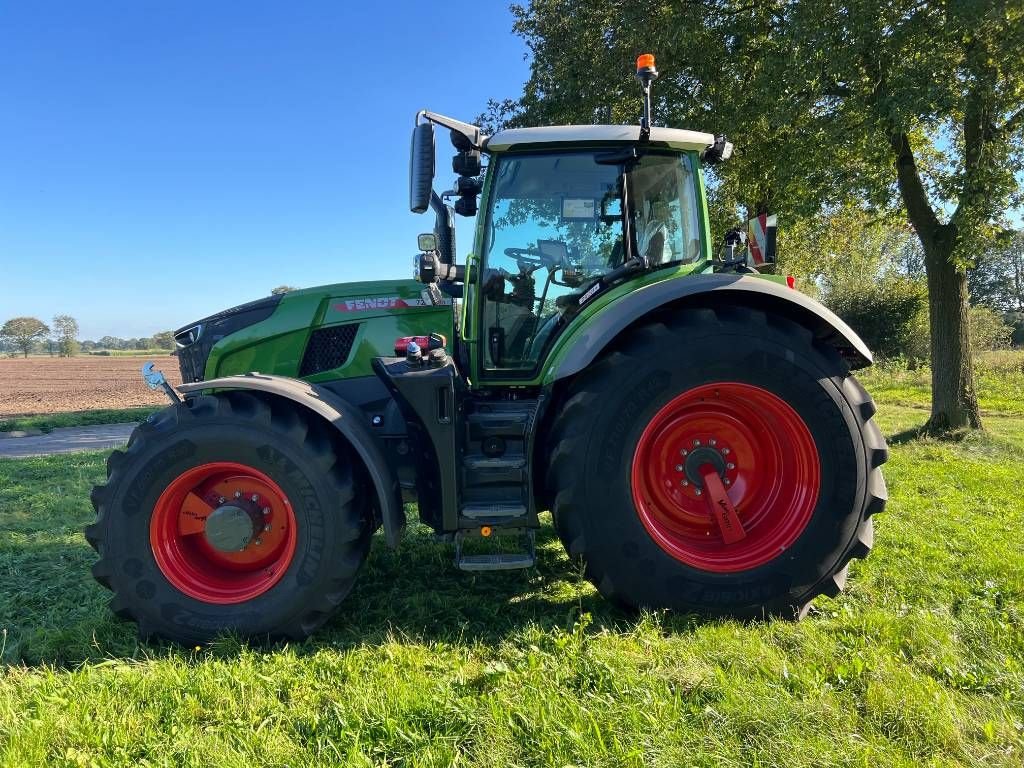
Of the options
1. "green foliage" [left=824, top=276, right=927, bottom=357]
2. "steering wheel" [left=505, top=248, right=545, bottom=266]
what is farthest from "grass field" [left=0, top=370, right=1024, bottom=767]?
"green foliage" [left=824, top=276, right=927, bottom=357]

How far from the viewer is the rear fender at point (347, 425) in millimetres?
2631

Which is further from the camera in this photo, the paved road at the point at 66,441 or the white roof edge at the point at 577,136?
the paved road at the point at 66,441

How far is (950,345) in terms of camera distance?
8047 millimetres

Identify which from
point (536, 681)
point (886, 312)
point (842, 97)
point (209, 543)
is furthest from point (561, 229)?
point (886, 312)

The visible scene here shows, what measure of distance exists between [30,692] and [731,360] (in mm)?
3122

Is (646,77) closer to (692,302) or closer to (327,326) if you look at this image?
(692,302)

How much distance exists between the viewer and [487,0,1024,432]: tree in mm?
6176

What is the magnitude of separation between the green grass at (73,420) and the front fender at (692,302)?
1255 centimetres

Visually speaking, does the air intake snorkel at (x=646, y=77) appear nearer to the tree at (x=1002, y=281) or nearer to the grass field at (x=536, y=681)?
the grass field at (x=536, y=681)

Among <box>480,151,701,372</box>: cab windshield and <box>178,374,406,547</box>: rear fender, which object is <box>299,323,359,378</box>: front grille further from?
<box>480,151,701,372</box>: cab windshield

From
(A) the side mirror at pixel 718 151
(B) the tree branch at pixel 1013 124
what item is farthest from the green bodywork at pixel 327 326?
(B) the tree branch at pixel 1013 124

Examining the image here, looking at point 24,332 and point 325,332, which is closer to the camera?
point 325,332

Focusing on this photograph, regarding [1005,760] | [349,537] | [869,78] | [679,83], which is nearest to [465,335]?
[349,537]

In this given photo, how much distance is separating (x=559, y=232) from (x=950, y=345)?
24.7 ft
